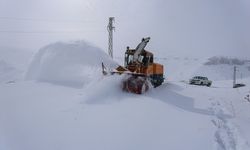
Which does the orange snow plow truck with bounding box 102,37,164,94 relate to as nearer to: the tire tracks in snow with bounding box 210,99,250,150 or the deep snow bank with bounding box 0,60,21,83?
the tire tracks in snow with bounding box 210,99,250,150

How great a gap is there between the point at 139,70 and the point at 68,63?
640cm

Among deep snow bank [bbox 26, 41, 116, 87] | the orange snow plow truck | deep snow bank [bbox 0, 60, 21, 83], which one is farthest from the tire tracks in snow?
deep snow bank [bbox 0, 60, 21, 83]

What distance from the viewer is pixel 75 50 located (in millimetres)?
24391

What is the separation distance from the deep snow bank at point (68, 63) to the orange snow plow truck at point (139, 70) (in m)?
1.91

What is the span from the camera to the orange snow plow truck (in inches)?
643

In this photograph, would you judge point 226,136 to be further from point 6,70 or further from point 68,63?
point 6,70

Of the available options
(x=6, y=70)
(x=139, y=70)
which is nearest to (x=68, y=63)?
(x=139, y=70)

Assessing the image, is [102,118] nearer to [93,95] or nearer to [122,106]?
[122,106]

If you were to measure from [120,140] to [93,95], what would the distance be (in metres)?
5.77

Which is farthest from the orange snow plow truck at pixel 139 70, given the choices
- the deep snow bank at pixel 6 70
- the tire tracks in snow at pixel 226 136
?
the deep snow bank at pixel 6 70

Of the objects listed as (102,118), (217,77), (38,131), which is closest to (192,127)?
(102,118)

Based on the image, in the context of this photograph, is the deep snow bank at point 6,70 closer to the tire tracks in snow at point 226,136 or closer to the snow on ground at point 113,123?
the snow on ground at point 113,123

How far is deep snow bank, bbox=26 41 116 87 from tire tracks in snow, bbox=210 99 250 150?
9.80m

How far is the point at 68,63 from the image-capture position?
22.5m
